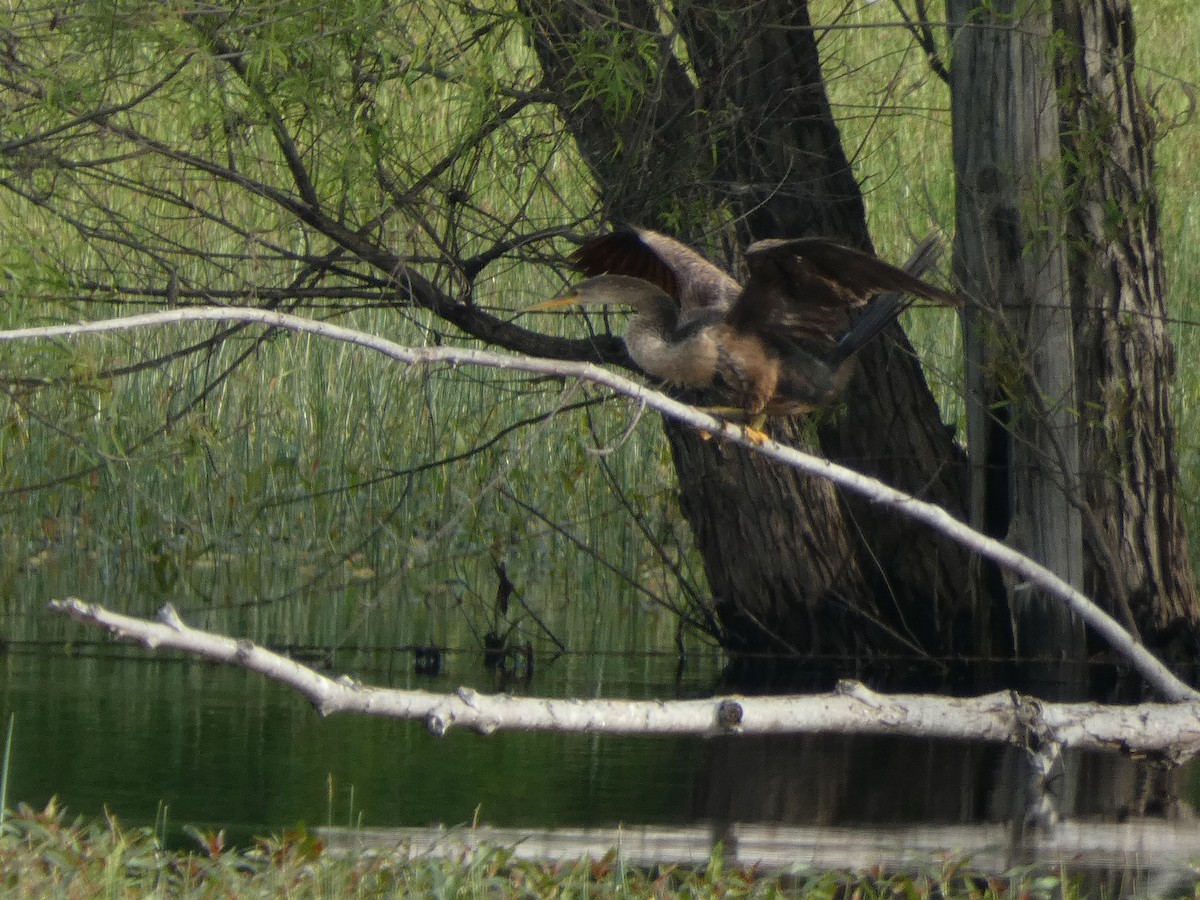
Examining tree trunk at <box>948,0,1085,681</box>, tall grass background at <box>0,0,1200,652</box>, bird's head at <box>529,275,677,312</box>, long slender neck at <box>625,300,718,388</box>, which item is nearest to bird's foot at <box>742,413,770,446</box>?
long slender neck at <box>625,300,718,388</box>

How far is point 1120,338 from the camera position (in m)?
5.30

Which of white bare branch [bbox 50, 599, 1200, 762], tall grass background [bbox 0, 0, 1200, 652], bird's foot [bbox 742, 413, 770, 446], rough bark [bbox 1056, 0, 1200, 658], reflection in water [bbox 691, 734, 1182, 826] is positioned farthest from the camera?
tall grass background [bbox 0, 0, 1200, 652]

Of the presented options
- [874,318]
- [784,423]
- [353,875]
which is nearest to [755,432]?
[874,318]

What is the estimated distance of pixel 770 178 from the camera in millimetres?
5344

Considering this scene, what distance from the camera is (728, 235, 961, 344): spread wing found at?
12.1 ft

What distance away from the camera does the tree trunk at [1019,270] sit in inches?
197

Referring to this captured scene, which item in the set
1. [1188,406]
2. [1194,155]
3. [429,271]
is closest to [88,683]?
[429,271]

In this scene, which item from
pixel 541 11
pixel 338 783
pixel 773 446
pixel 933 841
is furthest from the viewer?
pixel 541 11

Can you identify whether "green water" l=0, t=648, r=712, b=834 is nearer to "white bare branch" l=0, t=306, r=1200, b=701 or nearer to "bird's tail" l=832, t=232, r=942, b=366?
"white bare branch" l=0, t=306, r=1200, b=701

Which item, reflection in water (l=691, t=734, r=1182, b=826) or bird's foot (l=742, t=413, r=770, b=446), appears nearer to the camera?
bird's foot (l=742, t=413, r=770, b=446)

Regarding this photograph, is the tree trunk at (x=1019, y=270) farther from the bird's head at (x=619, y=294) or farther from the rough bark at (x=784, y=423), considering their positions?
the bird's head at (x=619, y=294)

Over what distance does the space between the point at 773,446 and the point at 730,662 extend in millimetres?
2605

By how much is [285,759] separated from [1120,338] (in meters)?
2.86

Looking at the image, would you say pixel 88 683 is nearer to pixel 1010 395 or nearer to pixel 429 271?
pixel 429 271
